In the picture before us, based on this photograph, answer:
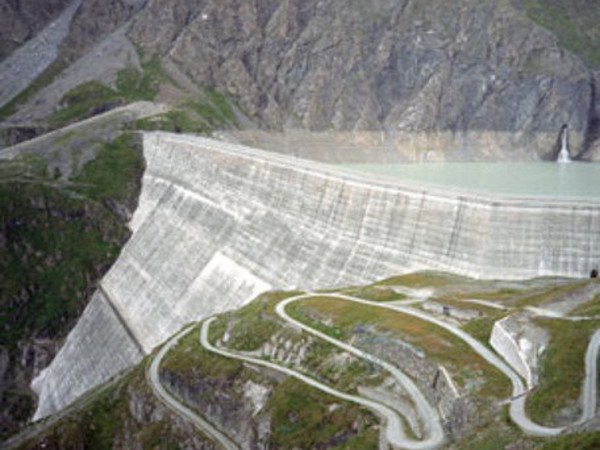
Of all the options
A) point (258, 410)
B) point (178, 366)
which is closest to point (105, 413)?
point (178, 366)

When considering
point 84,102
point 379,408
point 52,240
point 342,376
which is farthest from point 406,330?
point 84,102

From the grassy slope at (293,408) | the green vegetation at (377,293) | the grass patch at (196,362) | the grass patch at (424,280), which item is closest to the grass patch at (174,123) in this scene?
the grass patch at (196,362)

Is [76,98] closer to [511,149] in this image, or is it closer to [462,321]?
[511,149]

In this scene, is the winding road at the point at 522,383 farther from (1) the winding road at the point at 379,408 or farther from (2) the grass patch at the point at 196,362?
(2) the grass patch at the point at 196,362

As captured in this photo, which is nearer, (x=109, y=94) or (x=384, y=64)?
(x=109, y=94)

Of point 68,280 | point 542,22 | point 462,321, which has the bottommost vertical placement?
point 68,280

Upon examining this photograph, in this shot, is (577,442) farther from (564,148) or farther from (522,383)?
(564,148)

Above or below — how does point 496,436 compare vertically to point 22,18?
above
